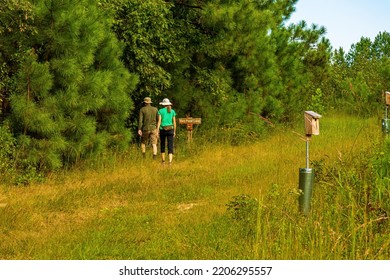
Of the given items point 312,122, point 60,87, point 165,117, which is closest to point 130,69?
point 165,117

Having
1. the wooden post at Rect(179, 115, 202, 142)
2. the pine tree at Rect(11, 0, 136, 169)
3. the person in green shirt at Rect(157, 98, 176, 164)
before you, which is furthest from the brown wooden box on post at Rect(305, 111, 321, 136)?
the wooden post at Rect(179, 115, 202, 142)

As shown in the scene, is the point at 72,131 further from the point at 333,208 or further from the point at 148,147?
the point at 333,208

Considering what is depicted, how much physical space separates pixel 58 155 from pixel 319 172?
499cm

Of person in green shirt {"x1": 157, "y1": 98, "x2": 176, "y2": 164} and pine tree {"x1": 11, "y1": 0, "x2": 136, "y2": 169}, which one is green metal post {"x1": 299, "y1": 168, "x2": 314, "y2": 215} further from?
person in green shirt {"x1": 157, "y1": 98, "x2": 176, "y2": 164}

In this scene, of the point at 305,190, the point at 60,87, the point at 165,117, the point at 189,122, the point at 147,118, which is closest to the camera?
the point at 305,190

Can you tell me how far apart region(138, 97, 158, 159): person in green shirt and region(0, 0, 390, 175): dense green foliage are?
0.36 metres

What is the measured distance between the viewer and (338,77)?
3528cm

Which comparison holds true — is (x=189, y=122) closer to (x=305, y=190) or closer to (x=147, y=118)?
(x=147, y=118)

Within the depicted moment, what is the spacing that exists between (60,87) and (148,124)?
10.3 ft

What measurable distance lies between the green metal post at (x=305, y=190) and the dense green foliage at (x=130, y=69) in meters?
1.51

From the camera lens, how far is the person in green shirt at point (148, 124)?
1339 centimetres

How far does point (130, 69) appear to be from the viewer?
14.5 meters

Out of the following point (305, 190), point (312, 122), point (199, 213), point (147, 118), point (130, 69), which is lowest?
point (199, 213)

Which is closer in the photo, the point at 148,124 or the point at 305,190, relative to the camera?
the point at 305,190
